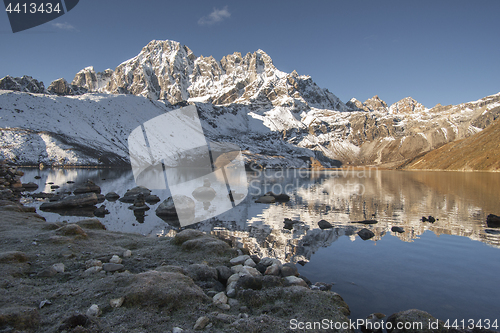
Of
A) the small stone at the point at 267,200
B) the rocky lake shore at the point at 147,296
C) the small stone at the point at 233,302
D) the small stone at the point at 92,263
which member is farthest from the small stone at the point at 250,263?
the small stone at the point at 267,200

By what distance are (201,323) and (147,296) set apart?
2.05 m

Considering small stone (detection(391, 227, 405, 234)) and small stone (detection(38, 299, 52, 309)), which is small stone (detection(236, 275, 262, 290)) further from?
small stone (detection(391, 227, 405, 234))

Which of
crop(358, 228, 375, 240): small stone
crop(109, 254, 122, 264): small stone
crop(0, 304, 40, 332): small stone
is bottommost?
crop(358, 228, 375, 240): small stone

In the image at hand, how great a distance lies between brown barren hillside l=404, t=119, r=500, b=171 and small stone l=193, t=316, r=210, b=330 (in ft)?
613

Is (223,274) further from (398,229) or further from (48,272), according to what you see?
(398,229)

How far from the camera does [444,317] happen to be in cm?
1003

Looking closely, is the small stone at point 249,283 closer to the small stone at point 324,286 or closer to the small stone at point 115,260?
the small stone at point 324,286

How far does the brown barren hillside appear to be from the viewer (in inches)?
5832

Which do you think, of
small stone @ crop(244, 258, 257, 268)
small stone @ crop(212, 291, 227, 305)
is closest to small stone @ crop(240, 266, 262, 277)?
small stone @ crop(244, 258, 257, 268)

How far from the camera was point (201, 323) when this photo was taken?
6.82 metres

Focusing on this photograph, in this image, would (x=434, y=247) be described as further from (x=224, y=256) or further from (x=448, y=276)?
(x=224, y=256)

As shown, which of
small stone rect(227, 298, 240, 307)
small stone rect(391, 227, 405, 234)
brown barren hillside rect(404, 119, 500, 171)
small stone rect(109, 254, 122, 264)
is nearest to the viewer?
small stone rect(227, 298, 240, 307)

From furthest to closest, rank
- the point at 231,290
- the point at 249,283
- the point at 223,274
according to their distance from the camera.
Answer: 1. the point at 223,274
2. the point at 249,283
3. the point at 231,290

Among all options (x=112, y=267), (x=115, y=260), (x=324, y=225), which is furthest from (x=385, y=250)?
(x=112, y=267)
